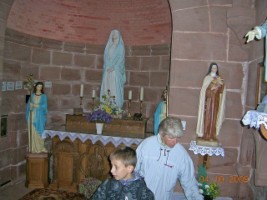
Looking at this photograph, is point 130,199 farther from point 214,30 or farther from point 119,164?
point 214,30

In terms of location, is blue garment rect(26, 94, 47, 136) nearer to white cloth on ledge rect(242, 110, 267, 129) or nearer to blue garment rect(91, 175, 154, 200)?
blue garment rect(91, 175, 154, 200)

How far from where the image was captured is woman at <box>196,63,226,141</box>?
12.4ft

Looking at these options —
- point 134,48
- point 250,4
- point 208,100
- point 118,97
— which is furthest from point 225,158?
point 134,48

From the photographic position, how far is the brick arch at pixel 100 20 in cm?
667

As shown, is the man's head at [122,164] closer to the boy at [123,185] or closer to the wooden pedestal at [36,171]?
the boy at [123,185]

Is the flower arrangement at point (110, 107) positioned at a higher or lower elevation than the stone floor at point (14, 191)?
higher

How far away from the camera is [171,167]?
2.80m

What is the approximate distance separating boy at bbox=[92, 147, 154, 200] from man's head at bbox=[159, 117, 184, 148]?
49cm

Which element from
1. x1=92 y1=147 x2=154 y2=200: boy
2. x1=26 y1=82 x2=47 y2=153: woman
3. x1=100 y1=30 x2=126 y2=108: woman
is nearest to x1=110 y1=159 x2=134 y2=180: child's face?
x1=92 y1=147 x2=154 y2=200: boy

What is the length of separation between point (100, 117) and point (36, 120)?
1.44m

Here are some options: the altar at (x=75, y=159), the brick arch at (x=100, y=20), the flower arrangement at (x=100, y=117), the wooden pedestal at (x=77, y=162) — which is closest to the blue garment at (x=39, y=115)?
the altar at (x=75, y=159)

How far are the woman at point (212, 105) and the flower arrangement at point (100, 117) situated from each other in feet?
8.47

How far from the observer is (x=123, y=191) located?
7.33 ft
